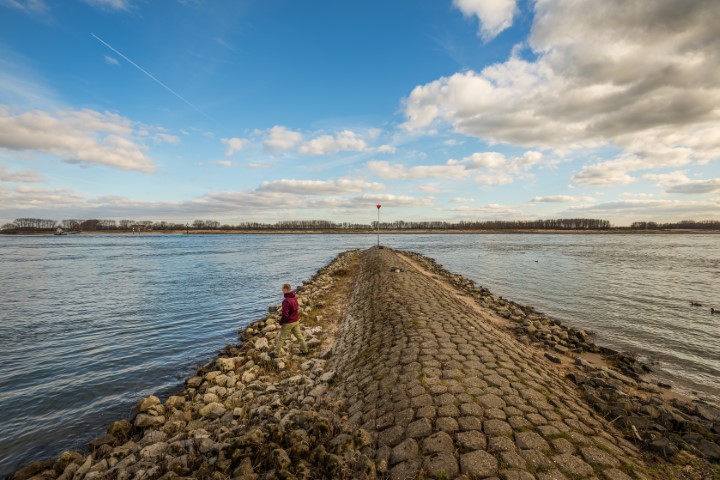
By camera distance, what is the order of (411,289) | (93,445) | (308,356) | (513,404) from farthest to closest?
(411,289) < (308,356) < (93,445) < (513,404)

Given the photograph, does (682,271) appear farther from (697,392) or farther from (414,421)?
(414,421)

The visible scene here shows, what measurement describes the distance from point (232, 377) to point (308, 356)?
8.26ft

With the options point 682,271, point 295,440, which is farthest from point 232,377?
point 682,271

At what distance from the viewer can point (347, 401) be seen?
6.46m

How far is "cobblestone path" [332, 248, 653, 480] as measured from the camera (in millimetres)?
4133

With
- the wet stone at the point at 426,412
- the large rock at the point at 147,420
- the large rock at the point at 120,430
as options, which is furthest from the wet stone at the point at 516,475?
the large rock at the point at 120,430

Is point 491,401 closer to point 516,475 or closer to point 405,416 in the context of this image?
point 405,416

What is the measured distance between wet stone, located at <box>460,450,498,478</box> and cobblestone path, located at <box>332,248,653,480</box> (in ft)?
0.04

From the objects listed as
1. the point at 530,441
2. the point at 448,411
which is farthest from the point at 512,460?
the point at 448,411

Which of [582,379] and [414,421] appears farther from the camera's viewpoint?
[582,379]

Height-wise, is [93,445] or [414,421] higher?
[414,421]

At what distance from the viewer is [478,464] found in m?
4.08

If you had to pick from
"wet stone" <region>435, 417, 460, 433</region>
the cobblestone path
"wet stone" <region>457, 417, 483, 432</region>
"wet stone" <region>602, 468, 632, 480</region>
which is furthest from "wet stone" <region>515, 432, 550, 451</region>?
"wet stone" <region>435, 417, 460, 433</region>

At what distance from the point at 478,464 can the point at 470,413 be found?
3.40 feet
